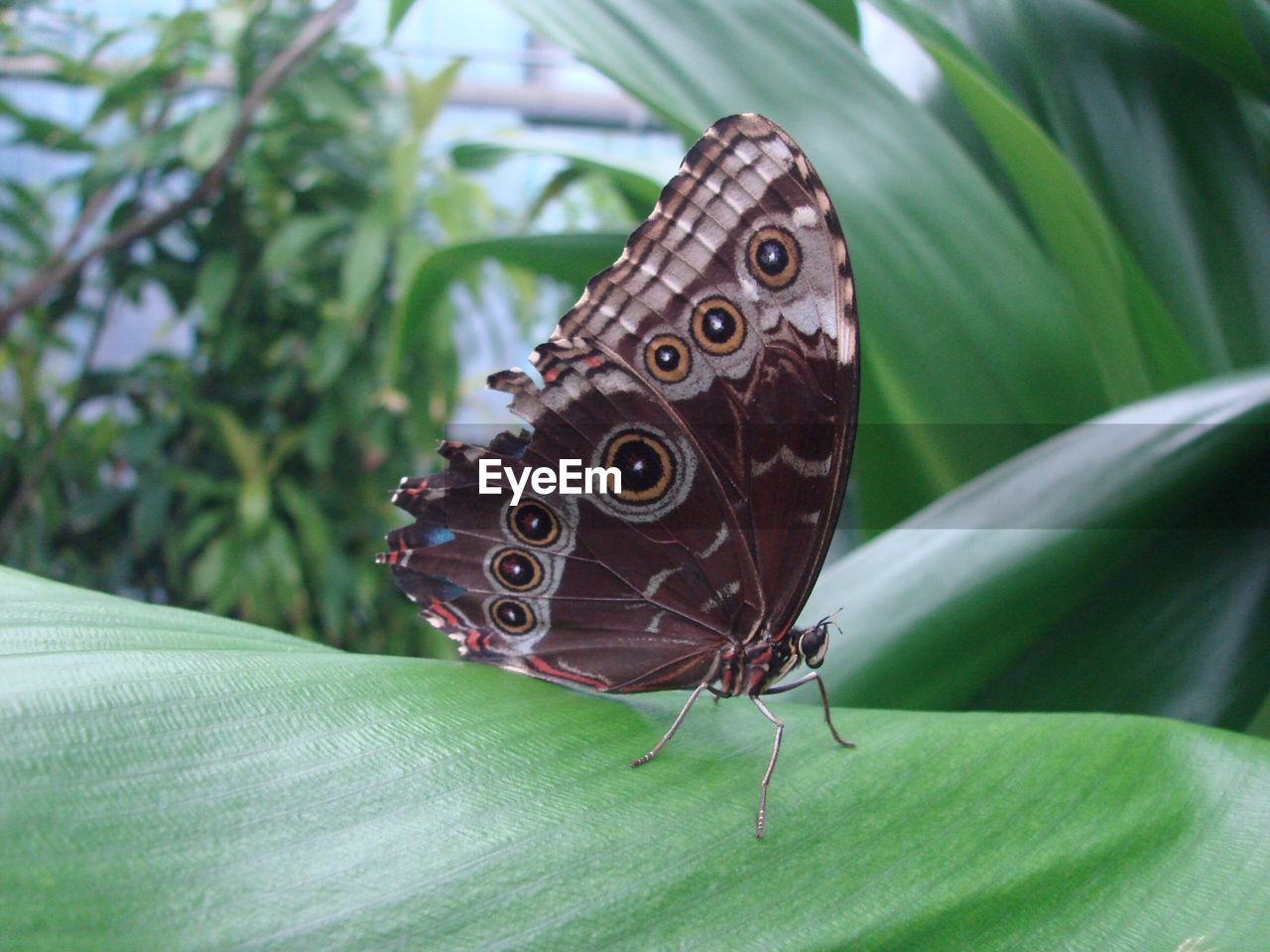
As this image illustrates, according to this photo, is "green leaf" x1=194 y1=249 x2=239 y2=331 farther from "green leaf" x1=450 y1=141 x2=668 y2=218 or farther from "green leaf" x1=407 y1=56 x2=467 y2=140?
"green leaf" x1=450 y1=141 x2=668 y2=218

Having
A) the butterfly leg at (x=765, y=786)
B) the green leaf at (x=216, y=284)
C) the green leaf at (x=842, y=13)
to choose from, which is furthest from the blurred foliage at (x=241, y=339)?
the butterfly leg at (x=765, y=786)

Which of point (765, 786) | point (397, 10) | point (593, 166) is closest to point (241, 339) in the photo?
point (397, 10)

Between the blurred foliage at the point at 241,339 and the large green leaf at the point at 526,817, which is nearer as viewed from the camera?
the large green leaf at the point at 526,817

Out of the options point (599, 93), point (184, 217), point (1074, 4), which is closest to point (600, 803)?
point (1074, 4)

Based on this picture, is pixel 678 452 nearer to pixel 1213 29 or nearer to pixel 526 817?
pixel 526 817

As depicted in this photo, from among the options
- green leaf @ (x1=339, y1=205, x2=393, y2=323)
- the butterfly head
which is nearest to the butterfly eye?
the butterfly head

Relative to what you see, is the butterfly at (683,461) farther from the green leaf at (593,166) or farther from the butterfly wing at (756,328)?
the green leaf at (593,166)
